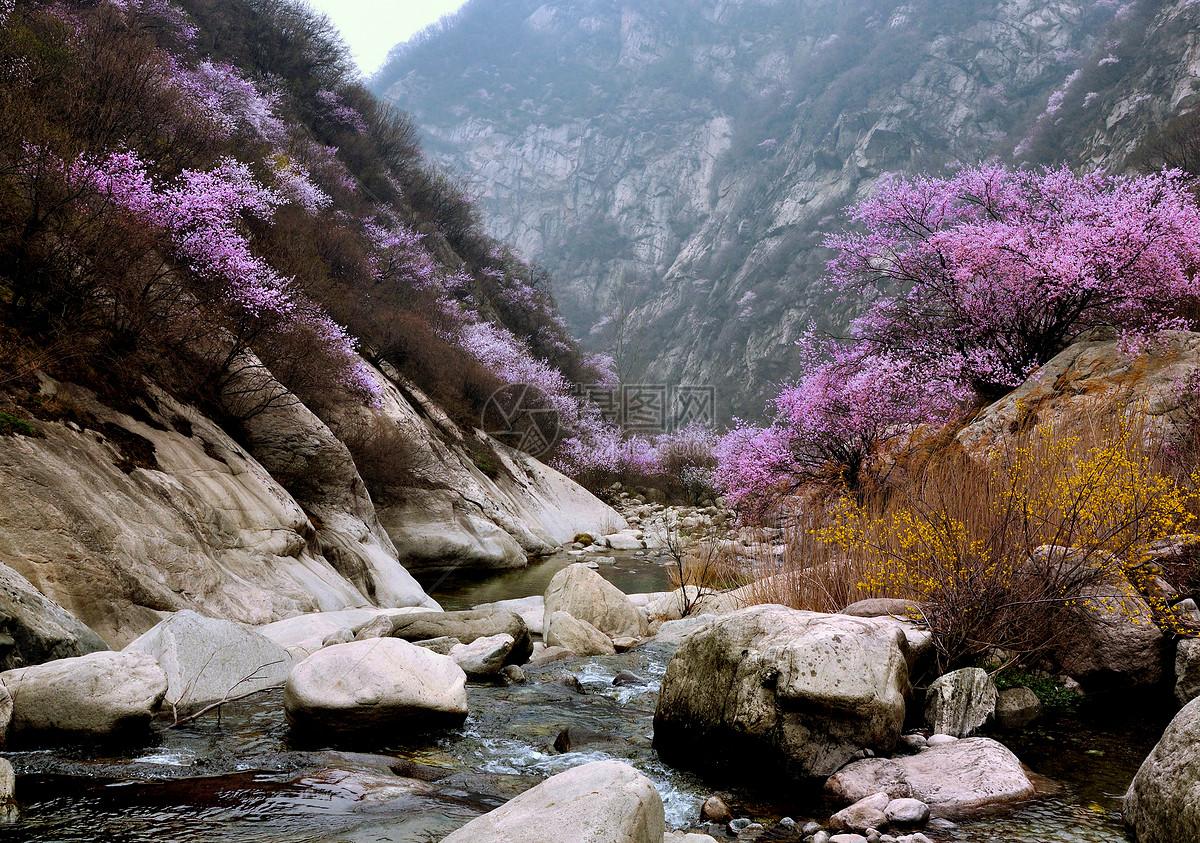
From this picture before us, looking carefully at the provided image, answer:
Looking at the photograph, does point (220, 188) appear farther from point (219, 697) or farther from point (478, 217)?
point (478, 217)

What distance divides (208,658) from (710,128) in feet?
338

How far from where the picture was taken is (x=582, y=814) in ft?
8.38

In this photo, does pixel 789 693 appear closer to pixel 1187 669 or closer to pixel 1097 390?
pixel 1187 669

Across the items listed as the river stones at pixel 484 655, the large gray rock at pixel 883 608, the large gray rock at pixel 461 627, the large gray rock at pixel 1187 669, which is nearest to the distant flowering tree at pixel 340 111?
the large gray rock at pixel 461 627

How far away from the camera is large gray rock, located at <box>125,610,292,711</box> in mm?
4594

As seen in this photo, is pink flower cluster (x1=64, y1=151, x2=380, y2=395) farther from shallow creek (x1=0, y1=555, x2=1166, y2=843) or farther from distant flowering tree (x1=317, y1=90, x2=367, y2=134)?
distant flowering tree (x1=317, y1=90, x2=367, y2=134)

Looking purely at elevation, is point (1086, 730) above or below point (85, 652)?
below

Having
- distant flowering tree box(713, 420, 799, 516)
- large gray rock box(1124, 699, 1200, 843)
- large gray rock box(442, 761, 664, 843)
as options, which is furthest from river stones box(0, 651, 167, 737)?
distant flowering tree box(713, 420, 799, 516)

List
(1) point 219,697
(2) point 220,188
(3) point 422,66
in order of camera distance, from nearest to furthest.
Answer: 1. (1) point 219,697
2. (2) point 220,188
3. (3) point 422,66

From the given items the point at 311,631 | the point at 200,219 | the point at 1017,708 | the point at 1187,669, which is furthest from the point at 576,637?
the point at 200,219

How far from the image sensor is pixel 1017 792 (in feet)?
11.9

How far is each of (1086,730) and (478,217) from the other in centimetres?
3556

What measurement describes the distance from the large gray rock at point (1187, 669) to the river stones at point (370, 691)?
188 inches

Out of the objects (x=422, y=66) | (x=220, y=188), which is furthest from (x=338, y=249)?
(x=422, y=66)
